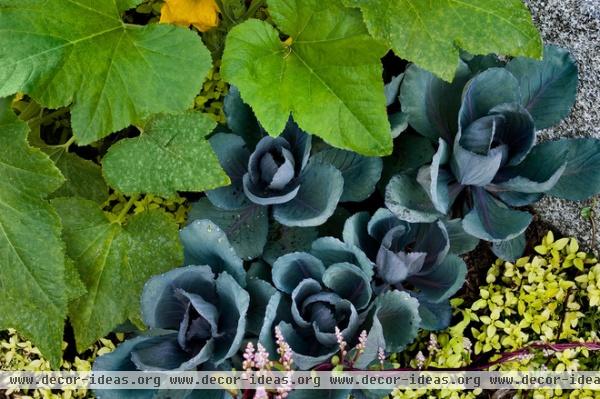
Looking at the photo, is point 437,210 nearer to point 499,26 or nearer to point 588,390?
point 499,26

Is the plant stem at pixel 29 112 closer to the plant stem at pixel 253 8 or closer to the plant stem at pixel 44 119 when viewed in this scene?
the plant stem at pixel 44 119

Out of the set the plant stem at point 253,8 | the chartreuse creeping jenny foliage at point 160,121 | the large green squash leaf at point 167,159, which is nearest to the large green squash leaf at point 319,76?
the chartreuse creeping jenny foliage at point 160,121

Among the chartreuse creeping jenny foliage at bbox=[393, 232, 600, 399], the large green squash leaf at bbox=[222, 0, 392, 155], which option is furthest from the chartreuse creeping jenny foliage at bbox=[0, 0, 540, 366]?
the chartreuse creeping jenny foliage at bbox=[393, 232, 600, 399]

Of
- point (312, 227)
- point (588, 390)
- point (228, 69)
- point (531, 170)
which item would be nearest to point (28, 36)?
point (228, 69)

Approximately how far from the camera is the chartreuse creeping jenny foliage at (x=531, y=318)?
1469mm

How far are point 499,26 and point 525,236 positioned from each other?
0.57 m

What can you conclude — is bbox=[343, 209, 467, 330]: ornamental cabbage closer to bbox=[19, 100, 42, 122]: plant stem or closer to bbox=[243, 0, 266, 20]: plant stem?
bbox=[243, 0, 266, 20]: plant stem

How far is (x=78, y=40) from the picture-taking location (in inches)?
48.9

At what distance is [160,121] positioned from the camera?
4.36ft

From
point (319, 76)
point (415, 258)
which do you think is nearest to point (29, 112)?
point (319, 76)

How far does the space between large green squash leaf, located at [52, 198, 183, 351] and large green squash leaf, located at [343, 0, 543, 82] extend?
518 millimetres

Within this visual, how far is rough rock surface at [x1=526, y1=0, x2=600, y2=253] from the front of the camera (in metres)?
1.38

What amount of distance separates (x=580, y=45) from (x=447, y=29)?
35 cm

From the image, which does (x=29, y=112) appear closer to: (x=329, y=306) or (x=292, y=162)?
(x=292, y=162)
